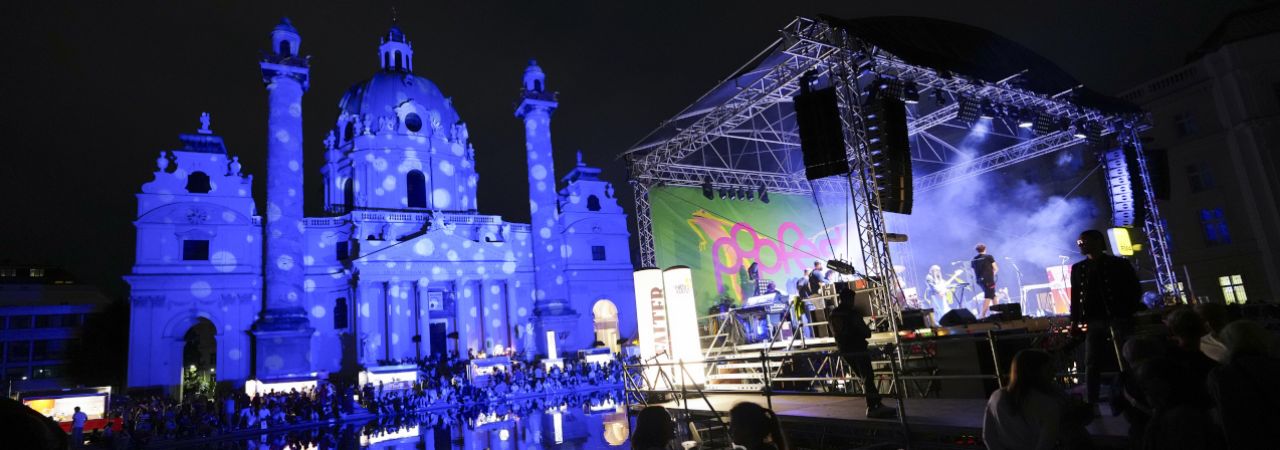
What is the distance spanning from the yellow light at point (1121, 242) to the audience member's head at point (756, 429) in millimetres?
18772

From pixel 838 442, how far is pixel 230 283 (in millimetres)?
29000

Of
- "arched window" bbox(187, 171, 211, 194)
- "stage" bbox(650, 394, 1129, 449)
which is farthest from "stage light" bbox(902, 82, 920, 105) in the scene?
"arched window" bbox(187, 171, 211, 194)

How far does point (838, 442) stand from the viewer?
7.33m

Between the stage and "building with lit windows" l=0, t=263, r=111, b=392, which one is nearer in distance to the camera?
the stage

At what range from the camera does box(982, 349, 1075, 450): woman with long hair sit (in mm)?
3273

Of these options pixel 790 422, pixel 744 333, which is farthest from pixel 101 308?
pixel 790 422

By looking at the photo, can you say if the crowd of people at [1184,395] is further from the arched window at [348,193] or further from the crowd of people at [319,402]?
the arched window at [348,193]

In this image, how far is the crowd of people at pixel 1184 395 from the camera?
107 inches

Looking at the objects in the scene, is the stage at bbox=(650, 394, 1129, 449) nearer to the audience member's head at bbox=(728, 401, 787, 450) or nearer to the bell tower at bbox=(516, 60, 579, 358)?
the audience member's head at bbox=(728, 401, 787, 450)

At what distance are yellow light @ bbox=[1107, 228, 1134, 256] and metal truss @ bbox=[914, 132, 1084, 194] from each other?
4.56 meters

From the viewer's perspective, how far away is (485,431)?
13.6m

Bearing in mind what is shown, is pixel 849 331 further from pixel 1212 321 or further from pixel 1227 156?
pixel 1227 156

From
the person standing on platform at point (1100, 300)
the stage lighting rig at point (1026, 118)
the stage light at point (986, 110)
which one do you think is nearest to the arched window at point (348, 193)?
the stage light at point (986, 110)

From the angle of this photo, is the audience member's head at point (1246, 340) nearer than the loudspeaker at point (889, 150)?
Yes
